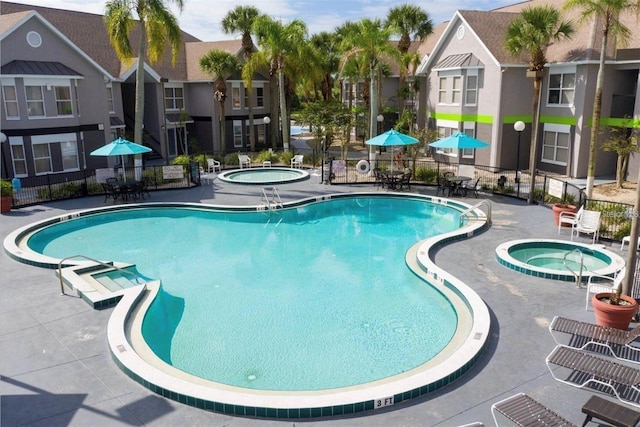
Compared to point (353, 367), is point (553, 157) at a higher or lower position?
higher

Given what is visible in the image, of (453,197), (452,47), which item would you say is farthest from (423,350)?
(452,47)

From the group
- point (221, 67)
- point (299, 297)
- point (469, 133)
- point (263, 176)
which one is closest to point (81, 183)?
point (263, 176)

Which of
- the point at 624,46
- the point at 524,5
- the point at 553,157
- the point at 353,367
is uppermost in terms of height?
the point at 524,5

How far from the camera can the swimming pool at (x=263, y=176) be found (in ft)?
91.4

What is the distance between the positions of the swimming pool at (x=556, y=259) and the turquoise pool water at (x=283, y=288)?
3.00 meters

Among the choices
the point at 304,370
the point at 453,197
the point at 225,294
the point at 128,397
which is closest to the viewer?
the point at 128,397

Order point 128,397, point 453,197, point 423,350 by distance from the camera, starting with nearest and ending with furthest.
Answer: point 128,397 < point 423,350 < point 453,197

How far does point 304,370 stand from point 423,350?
262cm

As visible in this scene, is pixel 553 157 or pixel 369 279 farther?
pixel 553 157

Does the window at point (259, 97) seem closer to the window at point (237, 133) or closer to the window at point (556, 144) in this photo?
the window at point (237, 133)

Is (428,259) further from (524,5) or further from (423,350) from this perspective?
(524,5)

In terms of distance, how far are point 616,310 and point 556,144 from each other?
71.3ft

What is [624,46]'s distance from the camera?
2528 cm

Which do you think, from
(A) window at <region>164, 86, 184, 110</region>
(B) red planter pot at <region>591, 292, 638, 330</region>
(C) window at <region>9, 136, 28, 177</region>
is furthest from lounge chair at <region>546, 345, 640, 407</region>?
(A) window at <region>164, 86, 184, 110</region>
